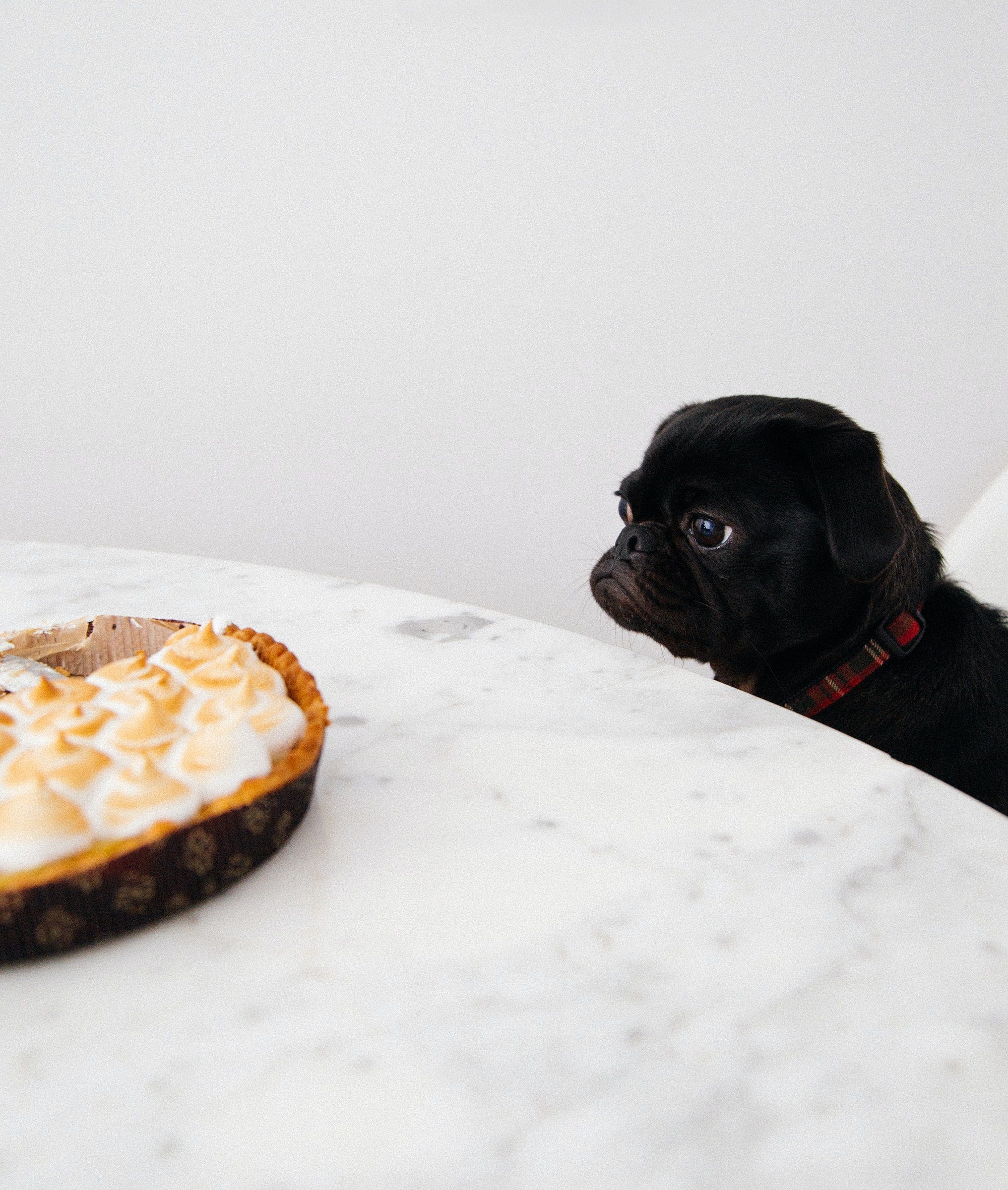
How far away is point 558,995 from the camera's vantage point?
516 millimetres

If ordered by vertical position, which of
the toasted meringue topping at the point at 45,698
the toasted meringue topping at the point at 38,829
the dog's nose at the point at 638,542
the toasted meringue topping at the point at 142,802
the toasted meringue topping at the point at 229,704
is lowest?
the toasted meringue topping at the point at 45,698

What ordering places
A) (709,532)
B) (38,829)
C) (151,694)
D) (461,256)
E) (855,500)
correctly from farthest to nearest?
(461,256)
(709,532)
(855,500)
(151,694)
(38,829)

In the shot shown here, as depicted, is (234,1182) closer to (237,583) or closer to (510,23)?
(237,583)

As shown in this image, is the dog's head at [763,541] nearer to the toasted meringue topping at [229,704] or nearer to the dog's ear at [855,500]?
the dog's ear at [855,500]

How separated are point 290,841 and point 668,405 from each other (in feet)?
7.34

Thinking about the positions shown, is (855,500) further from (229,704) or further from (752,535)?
(229,704)

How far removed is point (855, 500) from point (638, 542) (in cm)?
31

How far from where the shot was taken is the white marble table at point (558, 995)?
1.42ft

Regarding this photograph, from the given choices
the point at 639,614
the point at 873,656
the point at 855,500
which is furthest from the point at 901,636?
the point at 639,614

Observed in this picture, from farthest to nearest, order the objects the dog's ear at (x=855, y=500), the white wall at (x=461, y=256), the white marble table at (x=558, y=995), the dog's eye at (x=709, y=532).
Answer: the white wall at (x=461, y=256)
the dog's eye at (x=709, y=532)
the dog's ear at (x=855, y=500)
the white marble table at (x=558, y=995)

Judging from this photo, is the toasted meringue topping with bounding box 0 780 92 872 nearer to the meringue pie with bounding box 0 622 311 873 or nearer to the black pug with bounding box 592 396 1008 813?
the meringue pie with bounding box 0 622 311 873

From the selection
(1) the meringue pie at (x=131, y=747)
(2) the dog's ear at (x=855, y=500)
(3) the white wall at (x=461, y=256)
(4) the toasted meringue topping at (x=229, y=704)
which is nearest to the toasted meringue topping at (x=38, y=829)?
(1) the meringue pie at (x=131, y=747)

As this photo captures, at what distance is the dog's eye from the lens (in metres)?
1.24

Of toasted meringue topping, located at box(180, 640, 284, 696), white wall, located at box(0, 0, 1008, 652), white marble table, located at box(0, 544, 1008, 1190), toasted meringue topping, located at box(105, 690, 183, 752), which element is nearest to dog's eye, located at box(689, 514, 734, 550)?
white marble table, located at box(0, 544, 1008, 1190)
